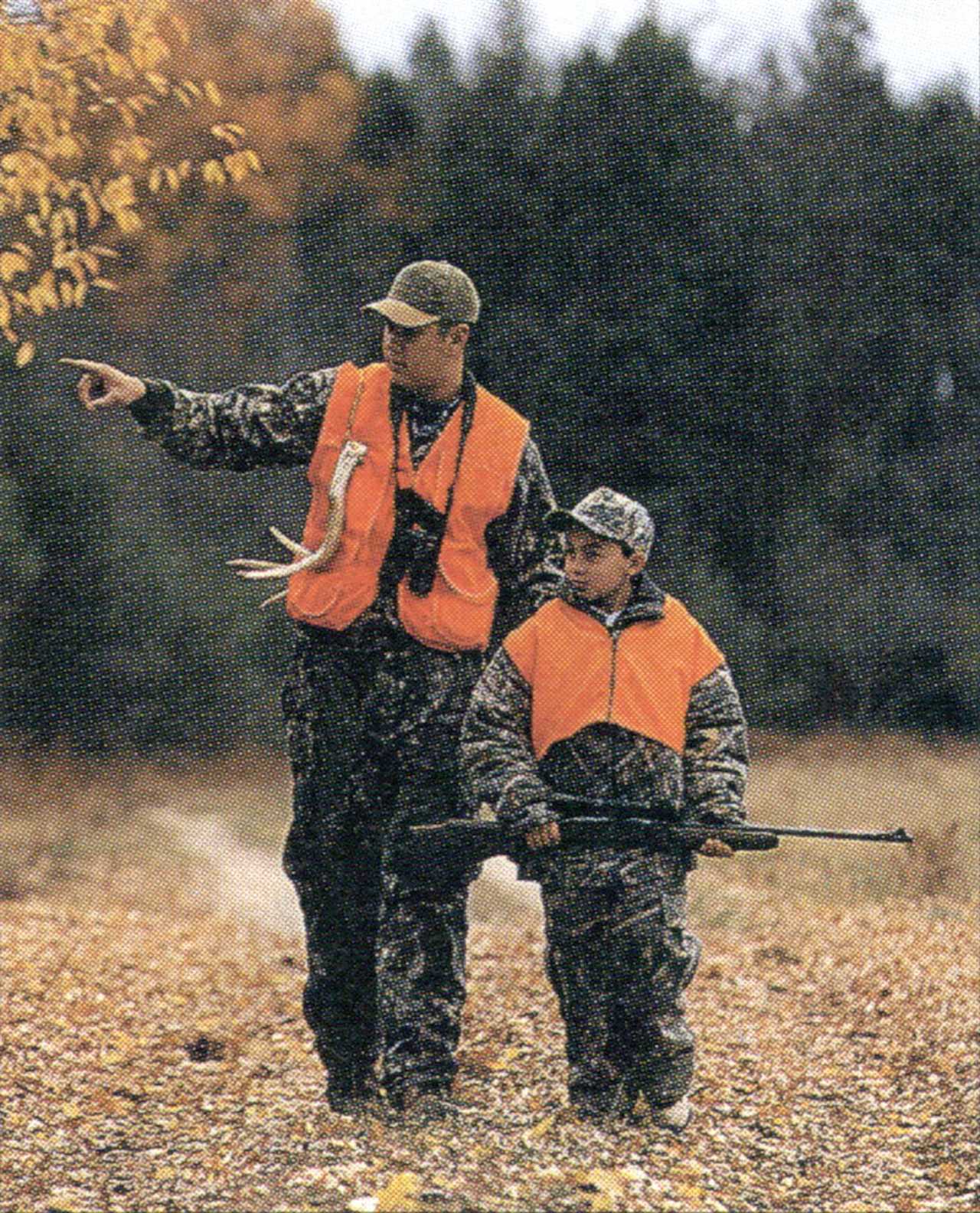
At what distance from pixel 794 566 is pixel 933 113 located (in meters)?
5.17

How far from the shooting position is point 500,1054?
6855mm

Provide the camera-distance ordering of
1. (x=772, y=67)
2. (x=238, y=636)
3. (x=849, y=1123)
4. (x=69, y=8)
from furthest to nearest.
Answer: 1. (x=772, y=67)
2. (x=238, y=636)
3. (x=69, y=8)
4. (x=849, y=1123)

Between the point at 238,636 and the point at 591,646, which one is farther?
the point at 238,636

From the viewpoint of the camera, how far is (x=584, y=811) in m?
5.17

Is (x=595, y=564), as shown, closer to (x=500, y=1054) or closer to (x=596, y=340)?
(x=500, y=1054)

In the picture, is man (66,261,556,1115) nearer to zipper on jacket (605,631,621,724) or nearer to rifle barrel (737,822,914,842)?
zipper on jacket (605,631,621,724)

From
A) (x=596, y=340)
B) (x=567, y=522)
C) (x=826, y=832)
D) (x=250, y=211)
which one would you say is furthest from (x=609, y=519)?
(x=250, y=211)


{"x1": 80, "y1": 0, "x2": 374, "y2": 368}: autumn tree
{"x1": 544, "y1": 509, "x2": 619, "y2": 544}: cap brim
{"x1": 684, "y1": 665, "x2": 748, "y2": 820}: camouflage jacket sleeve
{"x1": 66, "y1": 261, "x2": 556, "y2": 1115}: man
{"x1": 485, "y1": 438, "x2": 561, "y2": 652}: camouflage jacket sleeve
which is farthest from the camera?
{"x1": 80, "y1": 0, "x2": 374, "y2": 368}: autumn tree

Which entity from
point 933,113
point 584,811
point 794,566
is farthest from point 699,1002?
point 933,113

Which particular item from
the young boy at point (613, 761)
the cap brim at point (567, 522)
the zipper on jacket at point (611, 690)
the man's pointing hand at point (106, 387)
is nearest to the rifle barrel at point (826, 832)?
the young boy at point (613, 761)

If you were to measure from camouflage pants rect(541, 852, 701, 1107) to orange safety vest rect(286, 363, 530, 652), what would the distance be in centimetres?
85

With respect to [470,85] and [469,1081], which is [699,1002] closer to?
[469,1081]

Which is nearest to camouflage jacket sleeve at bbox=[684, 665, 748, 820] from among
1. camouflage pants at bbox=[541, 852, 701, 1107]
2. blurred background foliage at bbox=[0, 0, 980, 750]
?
camouflage pants at bbox=[541, 852, 701, 1107]

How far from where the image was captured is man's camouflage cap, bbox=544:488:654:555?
519cm
